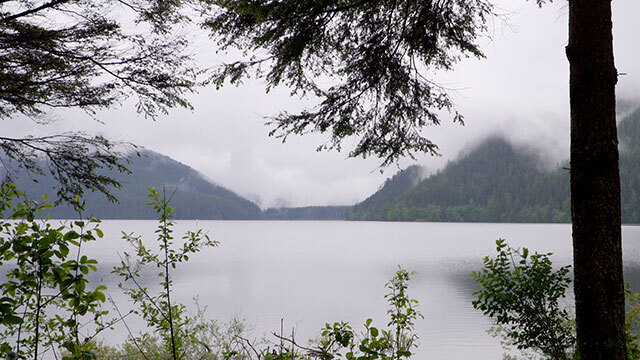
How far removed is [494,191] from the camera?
155625mm

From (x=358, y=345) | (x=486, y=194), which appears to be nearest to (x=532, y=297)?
(x=358, y=345)

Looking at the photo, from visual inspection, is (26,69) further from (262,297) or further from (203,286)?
(203,286)

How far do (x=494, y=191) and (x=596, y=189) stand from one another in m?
165

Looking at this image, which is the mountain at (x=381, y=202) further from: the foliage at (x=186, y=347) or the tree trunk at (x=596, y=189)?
the tree trunk at (x=596, y=189)

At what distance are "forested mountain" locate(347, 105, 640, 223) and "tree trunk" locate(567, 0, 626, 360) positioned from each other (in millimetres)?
133238

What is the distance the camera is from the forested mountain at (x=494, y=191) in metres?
132

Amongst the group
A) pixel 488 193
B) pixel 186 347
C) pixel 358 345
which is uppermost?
pixel 488 193

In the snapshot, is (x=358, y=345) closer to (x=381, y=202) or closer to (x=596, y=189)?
(x=596, y=189)

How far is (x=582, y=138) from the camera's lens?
3.17 m

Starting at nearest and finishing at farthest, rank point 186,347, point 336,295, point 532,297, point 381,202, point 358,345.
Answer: point 358,345
point 532,297
point 186,347
point 336,295
point 381,202

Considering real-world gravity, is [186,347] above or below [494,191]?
below

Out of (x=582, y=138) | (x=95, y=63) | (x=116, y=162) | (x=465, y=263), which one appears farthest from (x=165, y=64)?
(x=465, y=263)

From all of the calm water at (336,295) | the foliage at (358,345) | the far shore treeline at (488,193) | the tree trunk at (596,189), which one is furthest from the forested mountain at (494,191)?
the tree trunk at (596,189)

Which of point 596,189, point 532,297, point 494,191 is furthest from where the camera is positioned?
point 494,191
